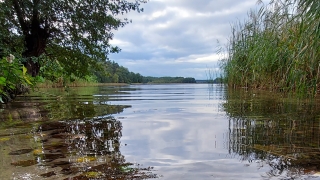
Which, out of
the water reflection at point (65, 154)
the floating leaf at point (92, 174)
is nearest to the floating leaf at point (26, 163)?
the water reflection at point (65, 154)

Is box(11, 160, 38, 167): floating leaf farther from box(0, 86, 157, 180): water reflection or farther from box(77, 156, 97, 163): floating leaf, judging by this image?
box(77, 156, 97, 163): floating leaf

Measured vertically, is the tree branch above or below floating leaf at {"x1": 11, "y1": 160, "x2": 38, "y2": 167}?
above

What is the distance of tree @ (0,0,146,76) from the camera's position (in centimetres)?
563

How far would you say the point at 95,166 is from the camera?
4.17ft

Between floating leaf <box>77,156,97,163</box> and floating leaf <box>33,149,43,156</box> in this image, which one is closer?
floating leaf <box>77,156,97,163</box>

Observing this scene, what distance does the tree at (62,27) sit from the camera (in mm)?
5633

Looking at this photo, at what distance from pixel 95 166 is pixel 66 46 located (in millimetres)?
6228

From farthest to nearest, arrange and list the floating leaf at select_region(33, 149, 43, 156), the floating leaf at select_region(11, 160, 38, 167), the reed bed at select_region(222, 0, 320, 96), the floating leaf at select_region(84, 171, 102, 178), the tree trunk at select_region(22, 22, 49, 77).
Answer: the tree trunk at select_region(22, 22, 49, 77)
the reed bed at select_region(222, 0, 320, 96)
the floating leaf at select_region(33, 149, 43, 156)
the floating leaf at select_region(11, 160, 38, 167)
the floating leaf at select_region(84, 171, 102, 178)

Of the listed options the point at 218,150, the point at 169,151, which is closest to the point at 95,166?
the point at 169,151

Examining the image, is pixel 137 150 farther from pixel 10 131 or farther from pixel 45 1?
pixel 45 1

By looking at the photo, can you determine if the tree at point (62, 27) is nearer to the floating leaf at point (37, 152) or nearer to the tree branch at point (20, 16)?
the tree branch at point (20, 16)

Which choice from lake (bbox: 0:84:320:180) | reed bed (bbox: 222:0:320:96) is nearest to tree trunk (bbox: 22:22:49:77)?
lake (bbox: 0:84:320:180)

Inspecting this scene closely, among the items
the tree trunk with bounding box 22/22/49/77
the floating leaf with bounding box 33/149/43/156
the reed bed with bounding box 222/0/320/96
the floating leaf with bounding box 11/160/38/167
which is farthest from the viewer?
the tree trunk with bounding box 22/22/49/77

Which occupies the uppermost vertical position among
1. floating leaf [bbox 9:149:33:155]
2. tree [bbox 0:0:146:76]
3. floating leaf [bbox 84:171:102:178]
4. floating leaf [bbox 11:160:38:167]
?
tree [bbox 0:0:146:76]
